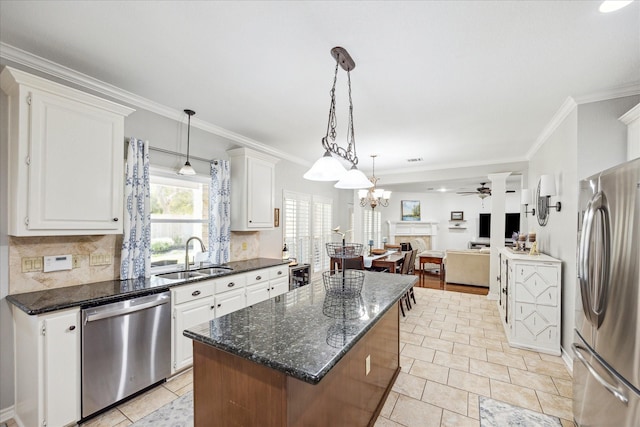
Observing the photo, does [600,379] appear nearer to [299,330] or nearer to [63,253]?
[299,330]

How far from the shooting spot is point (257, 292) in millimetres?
3340

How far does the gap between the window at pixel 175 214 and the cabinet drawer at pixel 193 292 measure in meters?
0.69

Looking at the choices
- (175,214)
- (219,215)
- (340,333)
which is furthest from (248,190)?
(340,333)

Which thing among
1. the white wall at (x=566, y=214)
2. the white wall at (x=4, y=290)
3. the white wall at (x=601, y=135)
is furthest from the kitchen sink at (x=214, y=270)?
the white wall at (x=601, y=135)

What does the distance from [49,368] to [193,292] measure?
103 cm

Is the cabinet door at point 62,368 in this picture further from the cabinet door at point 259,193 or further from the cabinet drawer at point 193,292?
the cabinet door at point 259,193

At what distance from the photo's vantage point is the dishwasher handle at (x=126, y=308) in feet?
6.42

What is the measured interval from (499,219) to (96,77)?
621 centimetres

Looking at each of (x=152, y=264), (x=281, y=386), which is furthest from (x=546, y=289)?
(x=152, y=264)

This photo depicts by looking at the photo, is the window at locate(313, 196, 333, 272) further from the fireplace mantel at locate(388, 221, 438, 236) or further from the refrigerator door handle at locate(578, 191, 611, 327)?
the fireplace mantel at locate(388, 221, 438, 236)

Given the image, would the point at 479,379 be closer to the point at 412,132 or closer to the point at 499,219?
the point at 412,132

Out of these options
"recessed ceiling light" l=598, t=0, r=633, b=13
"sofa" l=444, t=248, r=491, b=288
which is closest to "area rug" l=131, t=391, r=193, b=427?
"recessed ceiling light" l=598, t=0, r=633, b=13

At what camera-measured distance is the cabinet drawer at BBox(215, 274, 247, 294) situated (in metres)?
2.88

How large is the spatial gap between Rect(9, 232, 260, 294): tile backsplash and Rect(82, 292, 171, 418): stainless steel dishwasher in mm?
586
